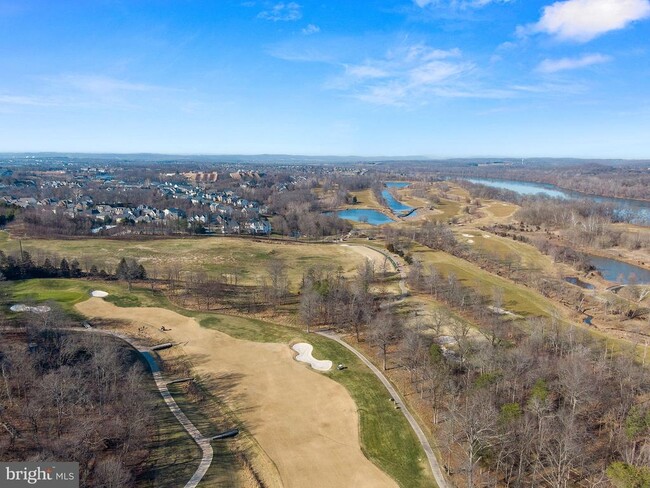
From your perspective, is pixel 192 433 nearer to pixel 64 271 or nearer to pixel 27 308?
pixel 27 308

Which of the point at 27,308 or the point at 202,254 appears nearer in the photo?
the point at 27,308

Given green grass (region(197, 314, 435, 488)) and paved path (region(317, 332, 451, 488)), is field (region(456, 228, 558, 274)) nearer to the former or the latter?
paved path (region(317, 332, 451, 488))

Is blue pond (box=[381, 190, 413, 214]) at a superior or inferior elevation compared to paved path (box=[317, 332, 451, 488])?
superior

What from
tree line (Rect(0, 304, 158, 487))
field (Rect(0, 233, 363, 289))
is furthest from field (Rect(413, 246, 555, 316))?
tree line (Rect(0, 304, 158, 487))

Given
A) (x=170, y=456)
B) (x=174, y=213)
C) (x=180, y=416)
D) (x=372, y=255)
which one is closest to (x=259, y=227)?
(x=174, y=213)

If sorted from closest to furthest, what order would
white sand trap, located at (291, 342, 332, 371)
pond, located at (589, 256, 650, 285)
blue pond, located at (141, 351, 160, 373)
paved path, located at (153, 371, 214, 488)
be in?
1. paved path, located at (153, 371, 214, 488)
2. blue pond, located at (141, 351, 160, 373)
3. white sand trap, located at (291, 342, 332, 371)
4. pond, located at (589, 256, 650, 285)

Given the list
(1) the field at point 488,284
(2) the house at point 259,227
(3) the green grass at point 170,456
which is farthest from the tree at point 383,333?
(2) the house at point 259,227

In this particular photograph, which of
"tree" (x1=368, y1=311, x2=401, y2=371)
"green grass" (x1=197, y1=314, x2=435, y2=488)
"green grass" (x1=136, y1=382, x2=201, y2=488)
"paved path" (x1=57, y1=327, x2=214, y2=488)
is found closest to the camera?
"green grass" (x1=136, y1=382, x2=201, y2=488)
